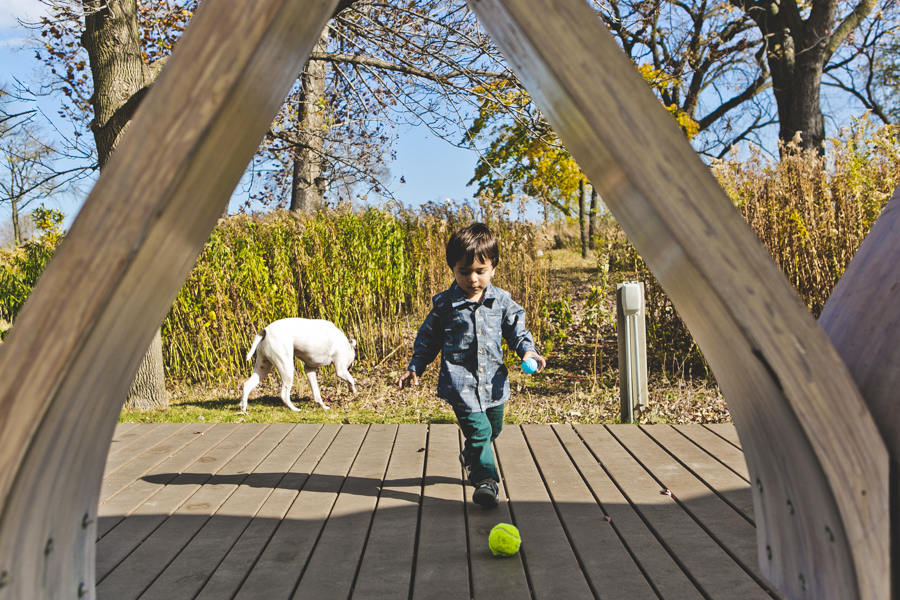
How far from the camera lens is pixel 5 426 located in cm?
76

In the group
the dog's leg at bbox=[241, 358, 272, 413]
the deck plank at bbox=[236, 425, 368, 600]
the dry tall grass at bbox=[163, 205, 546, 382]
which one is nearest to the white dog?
the dog's leg at bbox=[241, 358, 272, 413]

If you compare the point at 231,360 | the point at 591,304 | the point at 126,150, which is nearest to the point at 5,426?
Answer: the point at 126,150

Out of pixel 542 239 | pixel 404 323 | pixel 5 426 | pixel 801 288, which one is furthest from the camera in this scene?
pixel 404 323

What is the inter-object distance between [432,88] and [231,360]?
3934 millimetres

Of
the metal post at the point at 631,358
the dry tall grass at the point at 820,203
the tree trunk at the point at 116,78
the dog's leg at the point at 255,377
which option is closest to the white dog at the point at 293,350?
the dog's leg at the point at 255,377

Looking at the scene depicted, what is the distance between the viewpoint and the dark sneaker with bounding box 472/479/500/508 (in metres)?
3.14

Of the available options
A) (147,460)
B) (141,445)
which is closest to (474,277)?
(147,460)

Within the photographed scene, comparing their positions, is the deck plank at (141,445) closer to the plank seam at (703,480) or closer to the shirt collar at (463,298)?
the shirt collar at (463,298)

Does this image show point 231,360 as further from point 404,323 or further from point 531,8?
point 531,8

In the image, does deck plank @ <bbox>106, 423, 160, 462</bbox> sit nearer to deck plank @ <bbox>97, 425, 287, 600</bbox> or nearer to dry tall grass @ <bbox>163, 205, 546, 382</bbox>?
deck plank @ <bbox>97, 425, 287, 600</bbox>

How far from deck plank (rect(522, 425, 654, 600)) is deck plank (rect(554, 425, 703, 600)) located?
36 mm

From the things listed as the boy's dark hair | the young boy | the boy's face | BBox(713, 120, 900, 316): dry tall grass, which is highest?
BBox(713, 120, 900, 316): dry tall grass

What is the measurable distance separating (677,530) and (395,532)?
4.24ft

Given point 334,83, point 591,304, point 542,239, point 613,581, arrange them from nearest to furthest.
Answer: point 613,581, point 591,304, point 542,239, point 334,83
